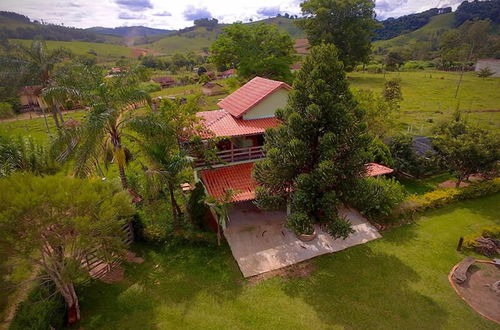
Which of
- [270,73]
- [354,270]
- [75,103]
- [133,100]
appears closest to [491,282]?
[354,270]

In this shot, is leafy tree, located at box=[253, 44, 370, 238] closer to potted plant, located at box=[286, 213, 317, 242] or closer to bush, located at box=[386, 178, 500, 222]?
potted plant, located at box=[286, 213, 317, 242]

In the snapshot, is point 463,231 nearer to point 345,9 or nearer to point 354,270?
point 354,270

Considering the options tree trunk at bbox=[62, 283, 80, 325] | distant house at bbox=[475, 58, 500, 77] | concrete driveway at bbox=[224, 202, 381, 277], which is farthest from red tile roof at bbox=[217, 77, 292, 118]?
distant house at bbox=[475, 58, 500, 77]

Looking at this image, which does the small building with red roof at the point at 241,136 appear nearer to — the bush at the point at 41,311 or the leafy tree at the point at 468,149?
the leafy tree at the point at 468,149

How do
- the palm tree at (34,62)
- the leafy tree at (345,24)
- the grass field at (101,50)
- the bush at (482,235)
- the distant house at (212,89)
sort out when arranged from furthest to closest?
the grass field at (101,50), the distant house at (212,89), the leafy tree at (345,24), the palm tree at (34,62), the bush at (482,235)

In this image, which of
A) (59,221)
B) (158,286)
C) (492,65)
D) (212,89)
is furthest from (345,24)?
(59,221)

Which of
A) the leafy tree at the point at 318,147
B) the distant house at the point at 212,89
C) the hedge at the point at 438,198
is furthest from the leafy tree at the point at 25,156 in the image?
the distant house at the point at 212,89
